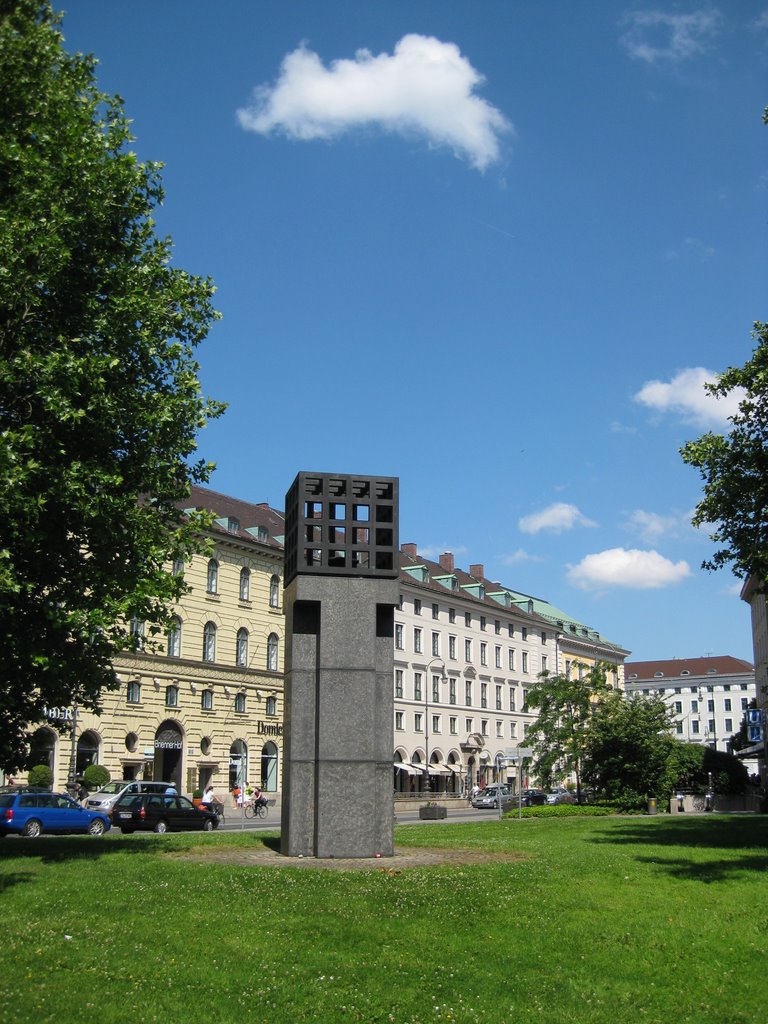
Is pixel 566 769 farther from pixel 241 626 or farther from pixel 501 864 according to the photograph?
pixel 501 864

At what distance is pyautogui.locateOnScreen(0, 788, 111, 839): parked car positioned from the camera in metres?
33.6

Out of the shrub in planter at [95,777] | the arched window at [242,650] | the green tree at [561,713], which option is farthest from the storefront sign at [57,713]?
the green tree at [561,713]

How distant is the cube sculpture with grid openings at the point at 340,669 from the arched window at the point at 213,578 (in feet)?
148

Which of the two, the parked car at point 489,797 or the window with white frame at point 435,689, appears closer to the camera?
the parked car at point 489,797

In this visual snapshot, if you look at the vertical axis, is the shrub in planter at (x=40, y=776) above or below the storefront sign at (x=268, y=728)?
below

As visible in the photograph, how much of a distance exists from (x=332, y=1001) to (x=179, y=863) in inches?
374

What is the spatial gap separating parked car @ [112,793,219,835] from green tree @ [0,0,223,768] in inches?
570

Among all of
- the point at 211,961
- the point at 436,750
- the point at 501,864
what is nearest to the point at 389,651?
the point at 501,864

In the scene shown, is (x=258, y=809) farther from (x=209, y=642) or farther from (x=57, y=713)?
(x=209, y=642)

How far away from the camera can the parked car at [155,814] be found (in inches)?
1447

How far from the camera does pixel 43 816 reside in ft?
113

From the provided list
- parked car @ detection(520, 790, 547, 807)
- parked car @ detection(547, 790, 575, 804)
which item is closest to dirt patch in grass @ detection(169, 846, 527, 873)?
parked car @ detection(520, 790, 547, 807)

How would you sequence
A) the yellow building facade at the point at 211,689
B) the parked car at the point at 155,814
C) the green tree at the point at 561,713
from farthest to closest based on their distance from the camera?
the yellow building facade at the point at 211,689
the green tree at the point at 561,713
the parked car at the point at 155,814

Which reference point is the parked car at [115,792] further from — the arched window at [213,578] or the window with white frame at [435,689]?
the window with white frame at [435,689]
